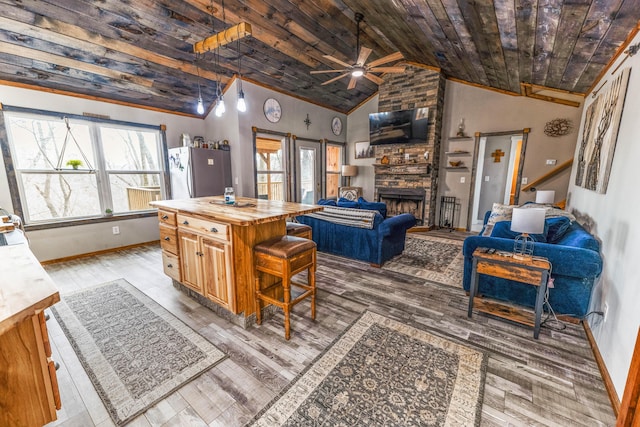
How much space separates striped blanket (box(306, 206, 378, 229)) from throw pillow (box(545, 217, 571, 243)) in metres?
1.86

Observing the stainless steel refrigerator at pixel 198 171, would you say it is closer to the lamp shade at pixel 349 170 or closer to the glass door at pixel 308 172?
the glass door at pixel 308 172

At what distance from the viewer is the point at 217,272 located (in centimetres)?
232

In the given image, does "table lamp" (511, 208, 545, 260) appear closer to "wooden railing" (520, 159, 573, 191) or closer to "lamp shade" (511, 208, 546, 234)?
"lamp shade" (511, 208, 546, 234)

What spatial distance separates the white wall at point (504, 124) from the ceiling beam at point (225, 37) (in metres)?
4.76

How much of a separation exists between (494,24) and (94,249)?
6.19 metres

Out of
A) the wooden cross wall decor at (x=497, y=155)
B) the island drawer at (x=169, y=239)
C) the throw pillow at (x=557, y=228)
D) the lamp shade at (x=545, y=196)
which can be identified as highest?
the wooden cross wall decor at (x=497, y=155)

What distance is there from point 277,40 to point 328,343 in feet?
13.9

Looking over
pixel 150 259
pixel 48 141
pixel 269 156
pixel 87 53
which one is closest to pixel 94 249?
pixel 150 259

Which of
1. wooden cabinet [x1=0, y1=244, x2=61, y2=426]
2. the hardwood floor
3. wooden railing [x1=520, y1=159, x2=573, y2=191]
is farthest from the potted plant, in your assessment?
wooden railing [x1=520, y1=159, x2=573, y2=191]

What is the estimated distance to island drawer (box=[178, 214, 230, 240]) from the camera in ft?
7.09

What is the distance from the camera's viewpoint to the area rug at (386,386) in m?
1.46

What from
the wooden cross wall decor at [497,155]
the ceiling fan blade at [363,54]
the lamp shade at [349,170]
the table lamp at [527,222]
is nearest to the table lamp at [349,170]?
the lamp shade at [349,170]

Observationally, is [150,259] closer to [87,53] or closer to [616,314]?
[87,53]

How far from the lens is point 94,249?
423cm
